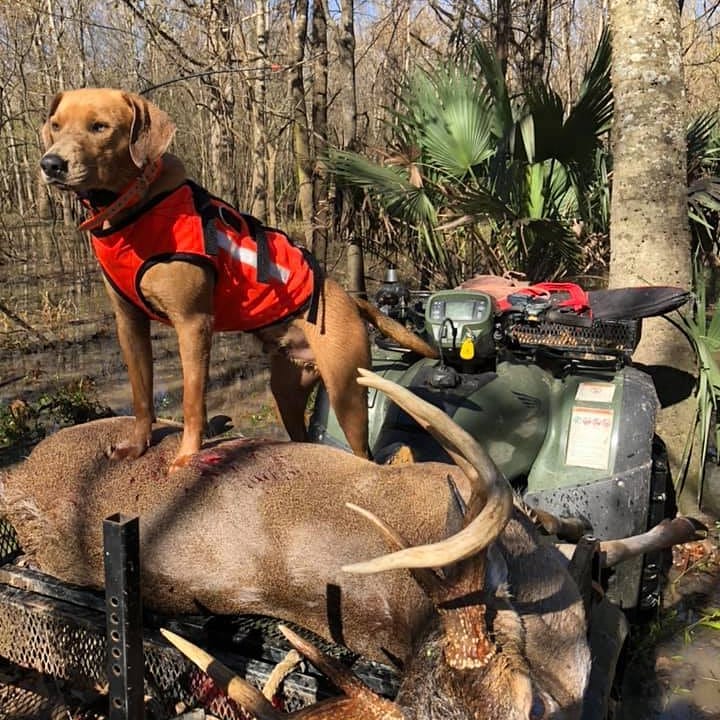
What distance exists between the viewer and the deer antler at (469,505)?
1300 millimetres

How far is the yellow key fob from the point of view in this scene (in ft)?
11.2

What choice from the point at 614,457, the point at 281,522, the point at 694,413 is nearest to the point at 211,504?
the point at 281,522

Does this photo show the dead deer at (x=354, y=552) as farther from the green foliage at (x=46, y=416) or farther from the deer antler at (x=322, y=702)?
the green foliage at (x=46, y=416)

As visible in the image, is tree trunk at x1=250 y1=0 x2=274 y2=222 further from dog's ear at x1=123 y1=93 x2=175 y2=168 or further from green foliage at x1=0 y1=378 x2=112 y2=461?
dog's ear at x1=123 y1=93 x2=175 y2=168

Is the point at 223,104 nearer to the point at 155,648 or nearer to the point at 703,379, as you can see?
the point at 703,379

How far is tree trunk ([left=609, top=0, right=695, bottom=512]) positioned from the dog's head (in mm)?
2973

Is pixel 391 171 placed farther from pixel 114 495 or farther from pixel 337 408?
pixel 114 495

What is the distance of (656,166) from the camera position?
14.5 ft

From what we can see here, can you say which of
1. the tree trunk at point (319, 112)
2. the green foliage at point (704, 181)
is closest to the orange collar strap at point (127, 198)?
the green foliage at point (704, 181)

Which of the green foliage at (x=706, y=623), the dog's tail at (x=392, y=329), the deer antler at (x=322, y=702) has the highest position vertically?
the dog's tail at (x=392, y=329)

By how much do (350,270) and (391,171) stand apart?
2.02 m

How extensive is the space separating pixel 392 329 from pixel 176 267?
1043 mm

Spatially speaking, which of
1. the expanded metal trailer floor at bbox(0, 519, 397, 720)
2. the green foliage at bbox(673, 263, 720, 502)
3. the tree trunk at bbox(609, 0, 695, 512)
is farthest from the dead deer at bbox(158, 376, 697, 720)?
the tree trunk at bbox(609, 0, 695, 512)

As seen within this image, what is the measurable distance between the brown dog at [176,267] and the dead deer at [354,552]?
0.20 m
